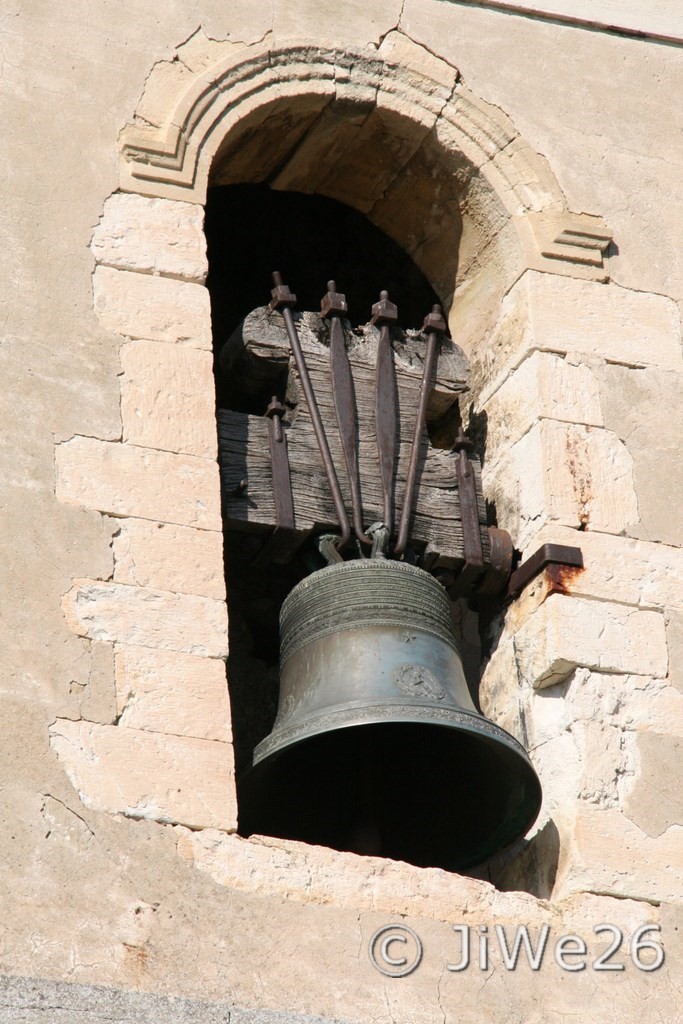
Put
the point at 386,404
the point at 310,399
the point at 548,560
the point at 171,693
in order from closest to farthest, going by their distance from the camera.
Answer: the point at 171,693
the point at 548,560
the point at 310,399
the point at 386,404

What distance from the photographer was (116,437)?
5.13 m

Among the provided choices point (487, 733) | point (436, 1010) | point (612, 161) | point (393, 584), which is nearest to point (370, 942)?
point (436, 1010)

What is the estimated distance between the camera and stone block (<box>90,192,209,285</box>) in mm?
5461

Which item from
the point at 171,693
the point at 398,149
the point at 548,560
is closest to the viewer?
the point at 171,693

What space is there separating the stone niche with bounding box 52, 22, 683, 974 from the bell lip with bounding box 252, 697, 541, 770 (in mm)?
167

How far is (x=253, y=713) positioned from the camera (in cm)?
596

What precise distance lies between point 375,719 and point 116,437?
2.93 ft

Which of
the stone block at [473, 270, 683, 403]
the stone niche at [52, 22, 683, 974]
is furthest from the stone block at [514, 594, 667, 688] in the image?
the stone block at [473, 270, 683, 403]

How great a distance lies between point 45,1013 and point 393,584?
4.44 feet

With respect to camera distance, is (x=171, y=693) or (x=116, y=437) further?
(x=116, y=437)

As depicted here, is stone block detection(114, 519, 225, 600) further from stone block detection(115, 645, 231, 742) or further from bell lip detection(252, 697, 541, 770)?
bell lip detection(252, 697, 541, 770)

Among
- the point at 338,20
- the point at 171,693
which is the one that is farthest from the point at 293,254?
the point at 171,693

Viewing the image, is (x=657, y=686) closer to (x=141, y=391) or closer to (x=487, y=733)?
(x=487, y=733)

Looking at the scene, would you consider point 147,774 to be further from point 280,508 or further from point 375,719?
point 280,508
